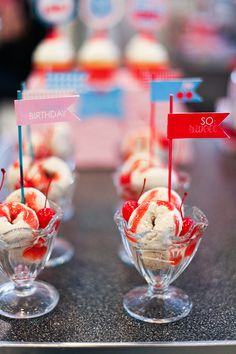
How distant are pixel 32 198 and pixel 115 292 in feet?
0.99

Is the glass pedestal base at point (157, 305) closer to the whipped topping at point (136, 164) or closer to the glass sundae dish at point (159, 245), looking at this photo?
the glass sundae dish at point (159, 245)

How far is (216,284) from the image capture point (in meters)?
1.35

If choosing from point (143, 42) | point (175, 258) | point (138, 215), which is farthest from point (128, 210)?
point (143, 42)

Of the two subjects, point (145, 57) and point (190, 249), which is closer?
point (190, 249)

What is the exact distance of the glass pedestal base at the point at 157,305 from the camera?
1.22 meters

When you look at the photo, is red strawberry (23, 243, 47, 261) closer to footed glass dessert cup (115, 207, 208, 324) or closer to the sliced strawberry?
footed glass dessert cup (115, 207, 208, 324)

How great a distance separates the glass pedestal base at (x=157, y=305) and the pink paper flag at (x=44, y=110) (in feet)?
1.45

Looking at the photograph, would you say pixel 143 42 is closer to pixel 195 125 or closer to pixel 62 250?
pixel 62 250

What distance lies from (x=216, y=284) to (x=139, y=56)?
4.54ft

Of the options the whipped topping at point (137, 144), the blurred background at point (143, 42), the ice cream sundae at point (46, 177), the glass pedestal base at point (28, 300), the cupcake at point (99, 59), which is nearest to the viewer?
the glass pedestal base at point (28, 300)

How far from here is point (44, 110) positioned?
3.97 feet

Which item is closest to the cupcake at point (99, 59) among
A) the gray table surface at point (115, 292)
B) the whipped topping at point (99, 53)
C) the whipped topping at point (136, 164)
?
the whipped topping at point (99, 53)

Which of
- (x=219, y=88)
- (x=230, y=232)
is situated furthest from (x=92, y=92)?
(x=219, y=88)

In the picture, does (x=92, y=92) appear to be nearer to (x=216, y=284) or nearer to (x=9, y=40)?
(x=216, y=284)
